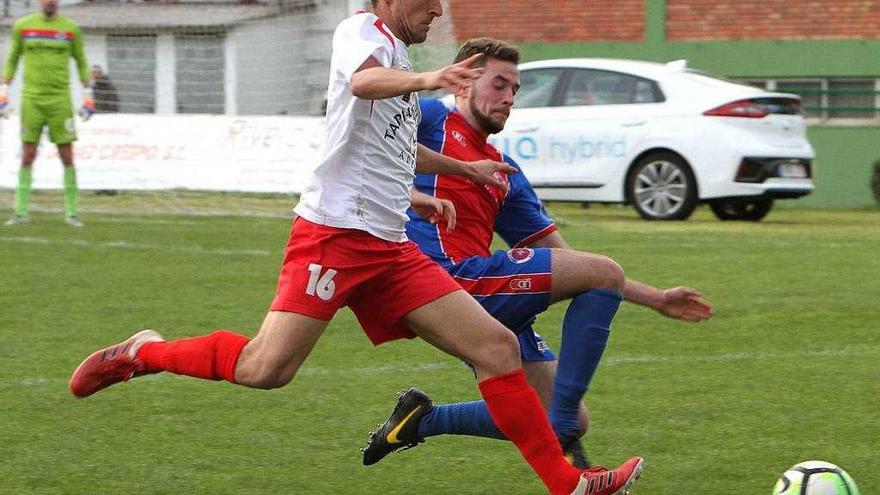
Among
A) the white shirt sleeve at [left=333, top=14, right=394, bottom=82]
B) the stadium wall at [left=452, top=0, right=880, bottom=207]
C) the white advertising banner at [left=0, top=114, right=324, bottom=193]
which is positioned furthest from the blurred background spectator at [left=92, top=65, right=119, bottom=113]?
the white shirt sleeve at [left=333, top=14, right=394, bottom=82]

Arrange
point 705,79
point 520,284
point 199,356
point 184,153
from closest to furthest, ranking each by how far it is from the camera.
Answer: point 199,356 → point 520,284 → point 705,79 → point 184,153

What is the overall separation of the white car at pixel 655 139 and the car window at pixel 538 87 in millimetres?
11

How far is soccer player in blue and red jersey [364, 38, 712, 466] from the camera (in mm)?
4828

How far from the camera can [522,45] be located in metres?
24.7

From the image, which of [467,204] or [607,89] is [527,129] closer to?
[607,89]

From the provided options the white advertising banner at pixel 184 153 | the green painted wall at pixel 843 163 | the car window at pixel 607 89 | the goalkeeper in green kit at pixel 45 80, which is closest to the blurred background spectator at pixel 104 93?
the white advertising banner at pixel 184 153

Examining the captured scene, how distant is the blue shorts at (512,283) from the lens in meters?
4.89

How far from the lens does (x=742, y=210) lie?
1708 cm

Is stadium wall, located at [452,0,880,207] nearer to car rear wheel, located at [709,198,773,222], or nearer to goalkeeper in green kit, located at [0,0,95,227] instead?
car rear wheel, located at [709,198,773,222]

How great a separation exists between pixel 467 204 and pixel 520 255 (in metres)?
0.45

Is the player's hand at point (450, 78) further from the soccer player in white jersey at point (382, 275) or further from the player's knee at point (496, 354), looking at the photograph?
the player's knee at point (496, 354)

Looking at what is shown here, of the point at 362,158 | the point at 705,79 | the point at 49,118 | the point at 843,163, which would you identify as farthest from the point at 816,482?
the point at 843,163

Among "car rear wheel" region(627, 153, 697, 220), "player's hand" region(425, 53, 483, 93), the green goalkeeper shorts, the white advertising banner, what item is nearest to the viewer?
"player's hand" region(425, 53, 483, 93)

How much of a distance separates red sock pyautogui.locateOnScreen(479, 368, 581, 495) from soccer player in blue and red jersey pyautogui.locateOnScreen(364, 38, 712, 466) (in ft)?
1.25
